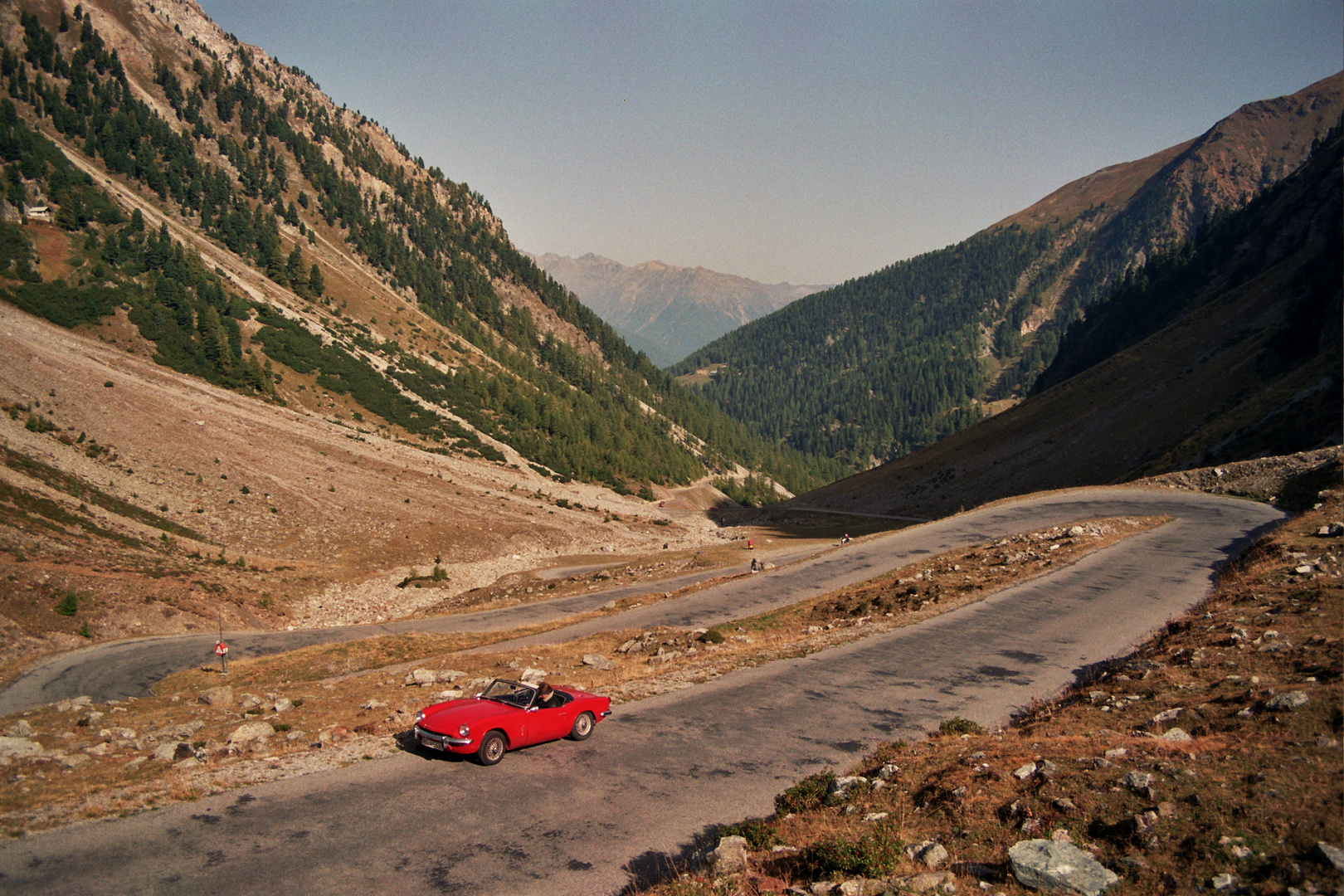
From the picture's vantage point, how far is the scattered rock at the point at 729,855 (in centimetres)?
902

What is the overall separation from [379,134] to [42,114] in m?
90.5

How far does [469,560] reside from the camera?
59031 millimetres

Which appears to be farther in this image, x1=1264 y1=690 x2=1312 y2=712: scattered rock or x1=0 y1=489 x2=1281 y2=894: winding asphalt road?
x1=1264 y1=690 x2=1312 y2=712: scattered rock

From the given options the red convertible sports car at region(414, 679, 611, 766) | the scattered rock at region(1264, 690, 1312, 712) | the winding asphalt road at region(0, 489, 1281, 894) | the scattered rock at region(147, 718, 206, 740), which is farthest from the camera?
the scattered rock at region(147, 718, 206, 740)

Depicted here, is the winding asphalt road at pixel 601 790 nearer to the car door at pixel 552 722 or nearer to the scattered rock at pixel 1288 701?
the car door at pixel 552 722

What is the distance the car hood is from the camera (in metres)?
13.7

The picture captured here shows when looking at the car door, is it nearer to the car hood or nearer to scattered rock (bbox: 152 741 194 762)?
the car hood

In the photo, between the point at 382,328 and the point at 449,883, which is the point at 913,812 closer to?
the point at 449,883

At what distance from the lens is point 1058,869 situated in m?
7.77

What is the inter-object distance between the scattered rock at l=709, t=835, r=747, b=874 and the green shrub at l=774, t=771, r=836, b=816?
6.64 feet

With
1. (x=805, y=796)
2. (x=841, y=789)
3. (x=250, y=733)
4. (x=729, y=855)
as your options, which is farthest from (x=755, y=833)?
(x=250, y=733)

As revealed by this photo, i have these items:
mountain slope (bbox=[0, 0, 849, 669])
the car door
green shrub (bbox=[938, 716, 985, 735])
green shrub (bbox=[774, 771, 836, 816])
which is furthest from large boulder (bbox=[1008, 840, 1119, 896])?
mountain slope (bbox=[0, 0, 849, 669])

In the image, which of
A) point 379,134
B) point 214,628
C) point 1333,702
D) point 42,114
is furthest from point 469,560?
point 379,134

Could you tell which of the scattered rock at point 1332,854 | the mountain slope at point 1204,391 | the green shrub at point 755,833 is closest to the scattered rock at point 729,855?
the green shrub at point 755,833
